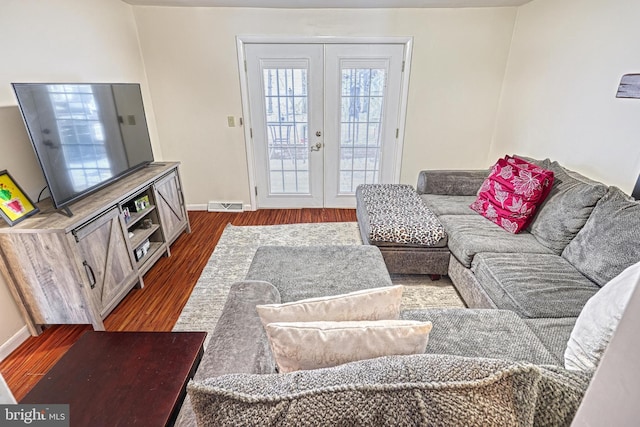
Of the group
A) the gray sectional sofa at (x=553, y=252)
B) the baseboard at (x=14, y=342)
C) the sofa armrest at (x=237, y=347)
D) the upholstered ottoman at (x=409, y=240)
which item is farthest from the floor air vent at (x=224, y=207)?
the sofa armrest at (x=237, y=347)

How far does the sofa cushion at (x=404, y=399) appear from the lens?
620 millimetres

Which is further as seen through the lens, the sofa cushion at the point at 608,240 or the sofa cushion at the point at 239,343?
the sofa cushion at the point at 608,240

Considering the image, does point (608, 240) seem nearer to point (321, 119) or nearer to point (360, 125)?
point (360, 125)

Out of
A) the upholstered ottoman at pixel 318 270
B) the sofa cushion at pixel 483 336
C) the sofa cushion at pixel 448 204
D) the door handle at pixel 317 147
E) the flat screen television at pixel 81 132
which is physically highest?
the flat screen television at pixel 81 132

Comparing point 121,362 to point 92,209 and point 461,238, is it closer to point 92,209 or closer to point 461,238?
point 92,209

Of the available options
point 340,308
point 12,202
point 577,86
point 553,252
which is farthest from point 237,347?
point 577,86

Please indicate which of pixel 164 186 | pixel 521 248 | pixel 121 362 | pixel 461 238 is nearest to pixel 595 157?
pixel 521 248

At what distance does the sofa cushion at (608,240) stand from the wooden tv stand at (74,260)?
9.72ft

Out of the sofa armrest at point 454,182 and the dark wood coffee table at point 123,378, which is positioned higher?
the sofa armrest at point 454,182

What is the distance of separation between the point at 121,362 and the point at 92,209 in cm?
118

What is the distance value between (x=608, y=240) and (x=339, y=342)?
67.9 inches

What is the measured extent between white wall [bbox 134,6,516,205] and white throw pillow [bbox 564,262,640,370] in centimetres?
291

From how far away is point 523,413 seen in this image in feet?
2.07

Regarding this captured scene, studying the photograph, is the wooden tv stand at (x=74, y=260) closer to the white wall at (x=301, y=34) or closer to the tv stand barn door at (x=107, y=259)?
the tv stand barn door at (x=107, y=259)
